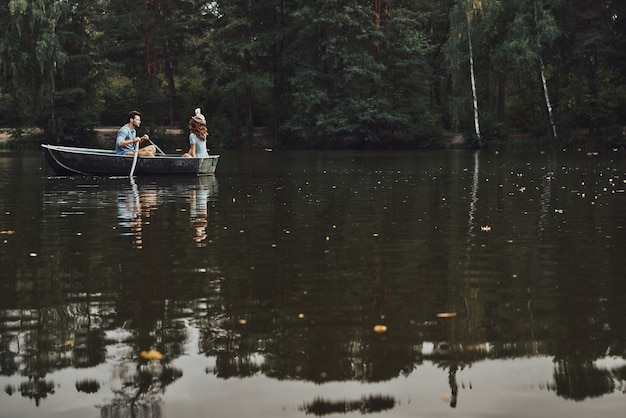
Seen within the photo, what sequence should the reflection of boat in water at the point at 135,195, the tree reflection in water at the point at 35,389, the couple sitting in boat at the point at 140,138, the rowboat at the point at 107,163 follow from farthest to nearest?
the rowboat at the point at 107,163, the couple sitting in boat at the point at 140,138, the reflection of boat in water at the point at 135,195, the tree reflection in water at the point at 35,389

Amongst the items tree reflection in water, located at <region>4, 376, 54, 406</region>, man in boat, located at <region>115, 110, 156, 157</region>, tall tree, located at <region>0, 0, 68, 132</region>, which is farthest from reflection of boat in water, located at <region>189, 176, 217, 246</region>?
tall tree, located at <region>0, 0, 68, 132</region>

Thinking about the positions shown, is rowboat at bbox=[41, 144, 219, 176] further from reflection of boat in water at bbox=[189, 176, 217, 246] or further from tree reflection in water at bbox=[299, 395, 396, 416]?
tree reflection in water at bbox=[299, 395, 396, 416]

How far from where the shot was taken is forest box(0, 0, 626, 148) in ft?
177

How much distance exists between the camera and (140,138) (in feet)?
83.0

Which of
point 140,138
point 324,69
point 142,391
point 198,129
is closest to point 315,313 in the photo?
point 142,391

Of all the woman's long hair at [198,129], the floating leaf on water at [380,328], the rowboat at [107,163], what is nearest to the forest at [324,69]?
the woman's long hair at [198,129]

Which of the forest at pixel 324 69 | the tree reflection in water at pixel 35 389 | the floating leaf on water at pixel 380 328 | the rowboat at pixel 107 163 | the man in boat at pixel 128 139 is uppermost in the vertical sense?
the forest at pixel 324 69

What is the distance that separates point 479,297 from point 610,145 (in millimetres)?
47785

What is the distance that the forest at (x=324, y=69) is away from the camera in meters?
54.0

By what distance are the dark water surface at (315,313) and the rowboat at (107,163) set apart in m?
10.5

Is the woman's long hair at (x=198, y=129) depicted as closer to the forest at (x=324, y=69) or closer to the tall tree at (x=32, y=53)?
the forest at (x=324, y=69)

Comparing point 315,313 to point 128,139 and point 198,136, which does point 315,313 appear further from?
point 198,136

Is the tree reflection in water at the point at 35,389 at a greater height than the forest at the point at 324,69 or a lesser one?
lesser

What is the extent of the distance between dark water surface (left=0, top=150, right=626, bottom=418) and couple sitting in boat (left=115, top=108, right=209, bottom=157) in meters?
10.3
